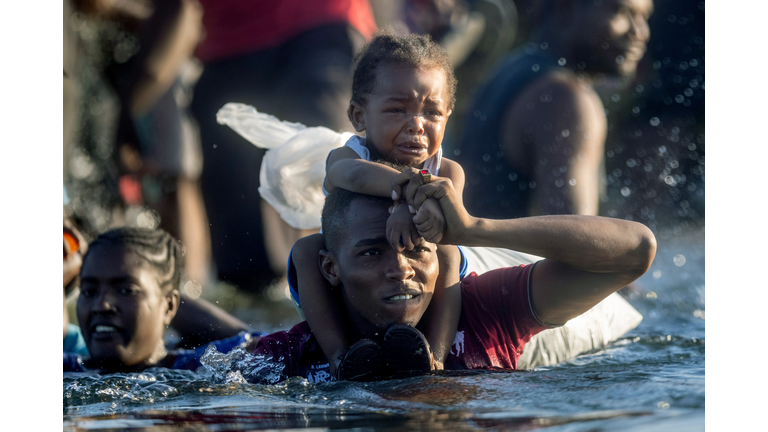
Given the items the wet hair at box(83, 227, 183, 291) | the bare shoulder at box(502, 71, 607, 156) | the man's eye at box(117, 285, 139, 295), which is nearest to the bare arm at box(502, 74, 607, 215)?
the bare shoulder at box(502, 71, 607, 156)

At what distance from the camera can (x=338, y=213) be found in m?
2.33

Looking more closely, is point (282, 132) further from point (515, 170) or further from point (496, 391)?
point (496, 391)

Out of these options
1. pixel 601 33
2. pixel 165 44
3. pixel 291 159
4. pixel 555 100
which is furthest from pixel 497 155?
pixel 165 44

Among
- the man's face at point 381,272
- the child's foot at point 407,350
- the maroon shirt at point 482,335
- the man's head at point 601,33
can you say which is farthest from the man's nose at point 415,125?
the man's head at point 601,33

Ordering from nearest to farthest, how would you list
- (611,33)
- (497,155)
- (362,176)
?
(362,176)
(497,155)
(611,33)

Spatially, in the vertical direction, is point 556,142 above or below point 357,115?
above

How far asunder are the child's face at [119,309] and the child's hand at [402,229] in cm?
136

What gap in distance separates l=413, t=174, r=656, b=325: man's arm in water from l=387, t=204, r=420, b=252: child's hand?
0.07 m

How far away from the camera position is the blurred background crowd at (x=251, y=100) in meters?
4.49

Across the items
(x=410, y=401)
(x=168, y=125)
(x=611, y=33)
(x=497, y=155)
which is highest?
(x=611, y=33)

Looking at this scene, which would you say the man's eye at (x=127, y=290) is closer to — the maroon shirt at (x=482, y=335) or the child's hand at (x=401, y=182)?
the maroon shirt at (x=482, y=335)

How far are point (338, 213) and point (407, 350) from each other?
1.68 ft

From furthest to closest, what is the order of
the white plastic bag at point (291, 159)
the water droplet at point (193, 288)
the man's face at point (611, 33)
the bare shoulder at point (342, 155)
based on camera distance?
1. the water droplet at point (193, 288)
2. the man's face at point (611, 33)
3. the white plastic bag at point (291, 159)
4. the bare shoulder at point (342, 155)

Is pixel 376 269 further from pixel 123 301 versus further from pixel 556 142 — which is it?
pixel 556 142
